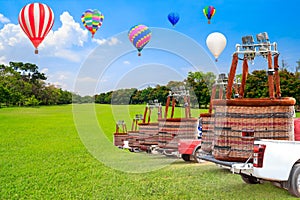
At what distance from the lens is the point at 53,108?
40906 millimetres

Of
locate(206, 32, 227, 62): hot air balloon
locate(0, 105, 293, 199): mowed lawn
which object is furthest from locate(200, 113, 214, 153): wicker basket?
locate(206, 32, 227, 62): hot air balloon

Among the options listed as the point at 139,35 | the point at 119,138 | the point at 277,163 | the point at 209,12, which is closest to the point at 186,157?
the point at 277,163

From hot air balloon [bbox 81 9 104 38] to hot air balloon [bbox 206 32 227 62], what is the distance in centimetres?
643

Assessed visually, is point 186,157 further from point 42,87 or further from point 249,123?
point 42,87

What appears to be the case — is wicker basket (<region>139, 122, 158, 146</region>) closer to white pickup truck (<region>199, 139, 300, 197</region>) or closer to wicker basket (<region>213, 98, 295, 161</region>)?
wicker basket (<region>213, 98, 295, 161</region>)

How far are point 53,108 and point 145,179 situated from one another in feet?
109

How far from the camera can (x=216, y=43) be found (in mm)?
20109

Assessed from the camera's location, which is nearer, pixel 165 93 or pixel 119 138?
pixel 165 93

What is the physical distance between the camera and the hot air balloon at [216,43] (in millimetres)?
20159

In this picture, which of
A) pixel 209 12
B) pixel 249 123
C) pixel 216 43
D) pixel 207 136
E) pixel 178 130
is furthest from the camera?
pixel 209 12

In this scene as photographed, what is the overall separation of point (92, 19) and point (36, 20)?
5786 mm

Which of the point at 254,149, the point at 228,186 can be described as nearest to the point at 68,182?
the point at 228,186

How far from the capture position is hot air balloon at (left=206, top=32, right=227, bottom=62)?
2016cm

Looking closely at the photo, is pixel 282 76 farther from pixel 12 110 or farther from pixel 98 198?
pixel 98 198
